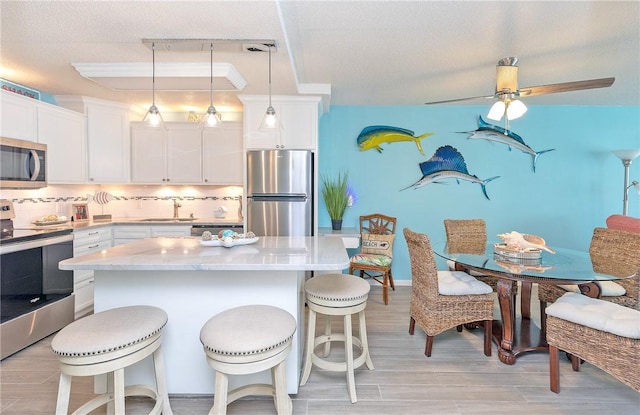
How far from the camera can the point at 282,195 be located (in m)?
3.75

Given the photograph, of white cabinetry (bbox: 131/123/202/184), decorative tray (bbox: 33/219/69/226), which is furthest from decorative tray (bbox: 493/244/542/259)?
decorative tray (bbox: 33/219/69/226)

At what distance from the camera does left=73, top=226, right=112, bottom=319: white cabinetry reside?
3217mm

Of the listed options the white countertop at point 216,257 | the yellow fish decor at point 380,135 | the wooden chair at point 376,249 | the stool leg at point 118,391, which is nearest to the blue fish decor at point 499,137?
the yellow fish decor at point 380,135

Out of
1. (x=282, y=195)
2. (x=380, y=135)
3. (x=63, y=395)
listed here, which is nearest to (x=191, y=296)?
(x=63, y=395)

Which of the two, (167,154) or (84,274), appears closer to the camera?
(84,274)

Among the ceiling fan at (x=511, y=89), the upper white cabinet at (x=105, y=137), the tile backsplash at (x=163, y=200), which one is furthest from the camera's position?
the tile backsplash at (x=163, y=200)

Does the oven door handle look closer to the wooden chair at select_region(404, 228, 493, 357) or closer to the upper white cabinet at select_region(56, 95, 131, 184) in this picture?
the upper white cabinet at select_region(56, 95, 131, 184)

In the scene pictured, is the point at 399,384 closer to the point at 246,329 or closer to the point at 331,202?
the point at 246,329

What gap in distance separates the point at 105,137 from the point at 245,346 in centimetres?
365

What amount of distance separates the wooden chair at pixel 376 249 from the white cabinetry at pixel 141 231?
2.07 metres

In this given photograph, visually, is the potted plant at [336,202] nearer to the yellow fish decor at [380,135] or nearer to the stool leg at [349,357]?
the yellow fish decor at [380,135]

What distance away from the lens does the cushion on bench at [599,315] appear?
181 centimetres

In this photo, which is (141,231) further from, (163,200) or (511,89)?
(511,89)

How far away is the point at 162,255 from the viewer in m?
1.86
